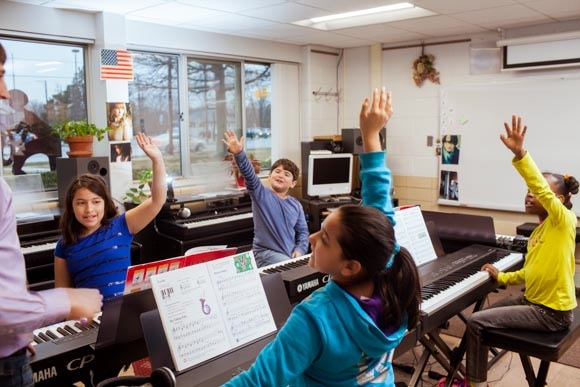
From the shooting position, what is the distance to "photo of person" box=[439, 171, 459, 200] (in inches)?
225

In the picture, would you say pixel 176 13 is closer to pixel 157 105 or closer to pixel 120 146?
pixel 157 105

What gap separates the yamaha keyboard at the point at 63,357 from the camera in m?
1.77

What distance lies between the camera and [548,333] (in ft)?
8.30

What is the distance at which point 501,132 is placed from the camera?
5.30 m

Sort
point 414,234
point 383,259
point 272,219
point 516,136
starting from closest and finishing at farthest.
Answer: point 383,259 → point 516,136 → point 414,234 → point 272,219

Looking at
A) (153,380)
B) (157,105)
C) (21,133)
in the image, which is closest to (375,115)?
(153,380)

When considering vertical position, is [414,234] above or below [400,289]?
below

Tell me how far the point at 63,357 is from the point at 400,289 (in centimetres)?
121

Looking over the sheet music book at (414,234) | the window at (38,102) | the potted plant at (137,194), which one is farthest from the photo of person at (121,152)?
the sheet music book at (414,234)

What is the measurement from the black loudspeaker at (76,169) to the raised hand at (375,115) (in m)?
2.90

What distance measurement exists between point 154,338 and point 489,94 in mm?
4772

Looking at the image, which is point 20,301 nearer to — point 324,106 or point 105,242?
point 105,242

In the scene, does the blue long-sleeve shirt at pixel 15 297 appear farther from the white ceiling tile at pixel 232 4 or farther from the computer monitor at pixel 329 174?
the computer monitor at pixel 329 174

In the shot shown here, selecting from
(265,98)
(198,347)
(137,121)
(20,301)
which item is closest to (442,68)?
(265,98)
